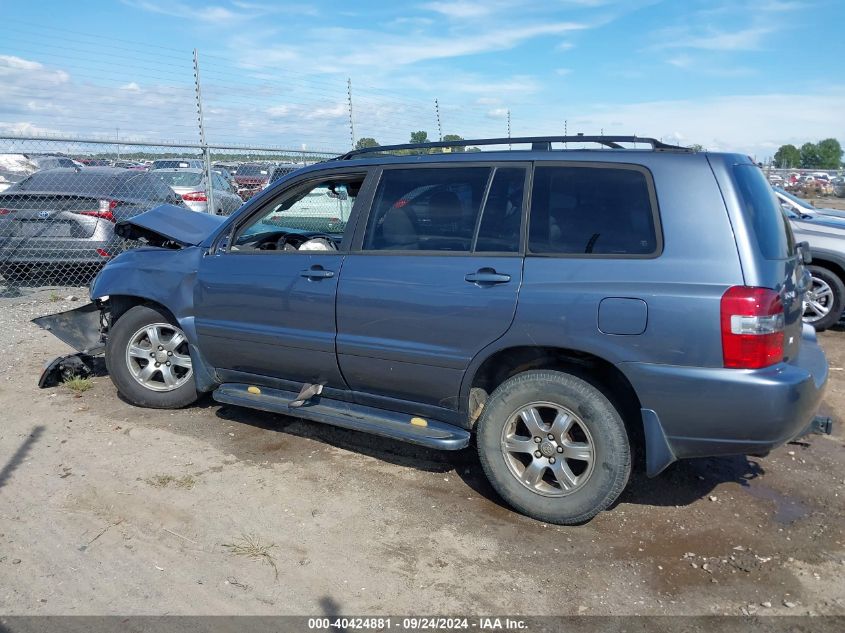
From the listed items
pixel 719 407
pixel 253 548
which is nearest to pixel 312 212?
pixel 253 548

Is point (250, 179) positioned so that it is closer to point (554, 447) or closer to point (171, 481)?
point (171, 481)

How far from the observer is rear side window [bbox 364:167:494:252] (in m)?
4.02

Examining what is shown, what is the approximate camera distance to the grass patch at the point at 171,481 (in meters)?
4.20

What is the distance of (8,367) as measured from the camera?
6504 millimetres

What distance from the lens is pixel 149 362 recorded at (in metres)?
5.37

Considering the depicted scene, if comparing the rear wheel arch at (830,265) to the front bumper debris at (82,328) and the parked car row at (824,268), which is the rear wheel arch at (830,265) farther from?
the front bumper debris at (82,328)

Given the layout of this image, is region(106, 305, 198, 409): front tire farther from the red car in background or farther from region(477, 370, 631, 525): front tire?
the red car in background

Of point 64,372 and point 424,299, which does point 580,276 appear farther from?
point 64,372

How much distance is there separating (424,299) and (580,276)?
34.4 inches

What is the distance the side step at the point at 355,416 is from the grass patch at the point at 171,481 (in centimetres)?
61

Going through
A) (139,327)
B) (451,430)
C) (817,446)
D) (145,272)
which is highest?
(145,272)

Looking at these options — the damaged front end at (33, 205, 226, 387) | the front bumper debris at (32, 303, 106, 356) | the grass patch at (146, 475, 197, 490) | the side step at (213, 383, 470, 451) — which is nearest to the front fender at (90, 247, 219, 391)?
the damaged front end at (33, 205, 226, 387)

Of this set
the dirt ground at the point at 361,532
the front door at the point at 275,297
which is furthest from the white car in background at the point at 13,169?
the front door at the point at 275,297

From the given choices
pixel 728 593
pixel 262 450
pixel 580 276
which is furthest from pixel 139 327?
pixel 728 593
